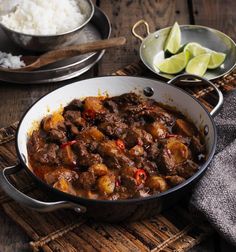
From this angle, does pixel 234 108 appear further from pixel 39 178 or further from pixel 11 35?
pixel 11 35

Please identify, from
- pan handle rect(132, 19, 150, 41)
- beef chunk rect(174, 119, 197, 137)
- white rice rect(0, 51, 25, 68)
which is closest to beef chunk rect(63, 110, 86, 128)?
beef chunk rect(174, 119, 197, 137)

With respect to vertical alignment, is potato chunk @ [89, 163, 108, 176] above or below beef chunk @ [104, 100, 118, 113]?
above

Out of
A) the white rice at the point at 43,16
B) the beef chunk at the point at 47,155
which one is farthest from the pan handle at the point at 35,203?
the white rice at the point at 43,16

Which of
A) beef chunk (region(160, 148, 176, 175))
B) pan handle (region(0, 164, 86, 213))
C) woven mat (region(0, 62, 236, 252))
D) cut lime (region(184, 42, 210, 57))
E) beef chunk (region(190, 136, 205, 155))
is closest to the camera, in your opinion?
pan handle (region(0, 164, 86, 213))

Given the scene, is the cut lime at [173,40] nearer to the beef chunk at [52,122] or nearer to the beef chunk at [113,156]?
the beef chunk at [52,122]

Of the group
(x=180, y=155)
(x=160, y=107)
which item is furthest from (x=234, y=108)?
(x=180, y=155)

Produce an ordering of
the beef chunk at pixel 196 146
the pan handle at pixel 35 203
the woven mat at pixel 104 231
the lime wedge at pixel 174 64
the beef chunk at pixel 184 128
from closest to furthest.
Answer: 1. the pan handle at pixel 35 203
2. the woven mat at pixel 104 231
3. the beef chunk at pixel 196 146
4. the beef chunk at pixel 184 128
5. the lime wedge at pixel 174 64

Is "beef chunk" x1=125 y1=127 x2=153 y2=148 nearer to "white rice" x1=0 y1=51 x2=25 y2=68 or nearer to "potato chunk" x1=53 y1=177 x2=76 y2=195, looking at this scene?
"potato chunk" x1=53 y1=177 x2=76 y2=195
